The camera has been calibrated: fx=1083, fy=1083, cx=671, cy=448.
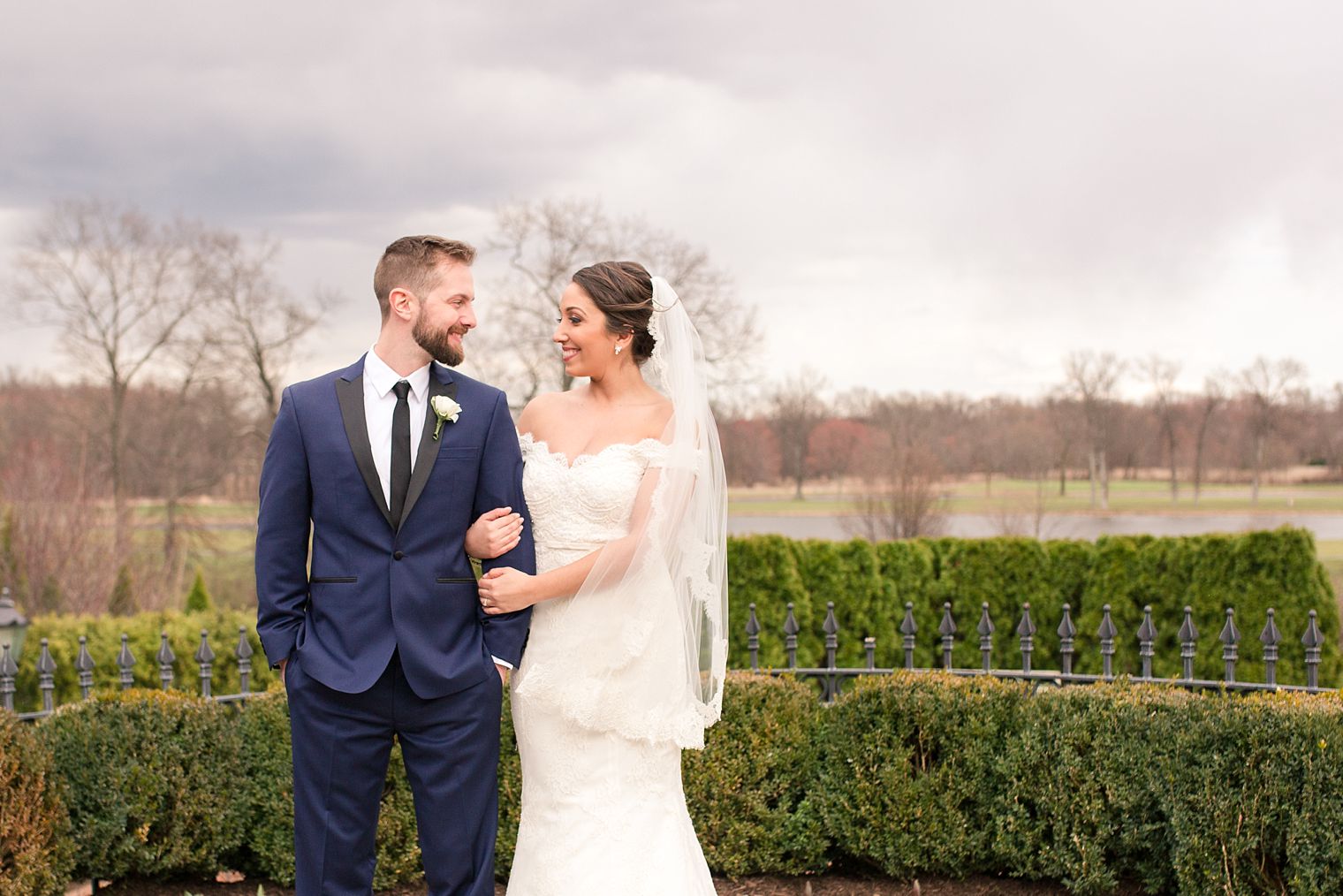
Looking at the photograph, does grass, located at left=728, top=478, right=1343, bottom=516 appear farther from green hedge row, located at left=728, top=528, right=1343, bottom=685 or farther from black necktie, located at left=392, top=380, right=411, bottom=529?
black necktie, located at left=392, top=380, right=411, bottom=529

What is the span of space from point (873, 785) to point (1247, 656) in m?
9.42

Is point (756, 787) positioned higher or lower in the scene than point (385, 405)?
lower

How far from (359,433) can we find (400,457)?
0.14m

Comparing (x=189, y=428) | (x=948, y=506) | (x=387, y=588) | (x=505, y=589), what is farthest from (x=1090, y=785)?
(x=189, y=428)

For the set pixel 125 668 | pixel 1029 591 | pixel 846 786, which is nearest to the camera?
pixel 846 786

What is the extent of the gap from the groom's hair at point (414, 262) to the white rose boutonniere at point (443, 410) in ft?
1.03

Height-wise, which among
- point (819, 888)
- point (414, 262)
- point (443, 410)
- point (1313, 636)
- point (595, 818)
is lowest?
point (819, 888)

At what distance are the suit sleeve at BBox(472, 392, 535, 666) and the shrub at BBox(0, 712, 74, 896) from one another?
2367 mm

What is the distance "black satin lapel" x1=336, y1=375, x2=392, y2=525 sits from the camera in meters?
3.11

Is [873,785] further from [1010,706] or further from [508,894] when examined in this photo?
[508,894]

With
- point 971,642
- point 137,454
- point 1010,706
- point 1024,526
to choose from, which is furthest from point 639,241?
point 1010,706

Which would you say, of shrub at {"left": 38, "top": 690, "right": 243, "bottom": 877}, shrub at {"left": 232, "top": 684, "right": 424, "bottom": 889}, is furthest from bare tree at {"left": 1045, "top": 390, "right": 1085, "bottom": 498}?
shrub at {"left": 38, "top": 690, "right": 243, "bottom": 877}

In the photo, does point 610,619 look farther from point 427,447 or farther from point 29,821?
point 29,821

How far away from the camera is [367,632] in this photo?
309 centimetres
